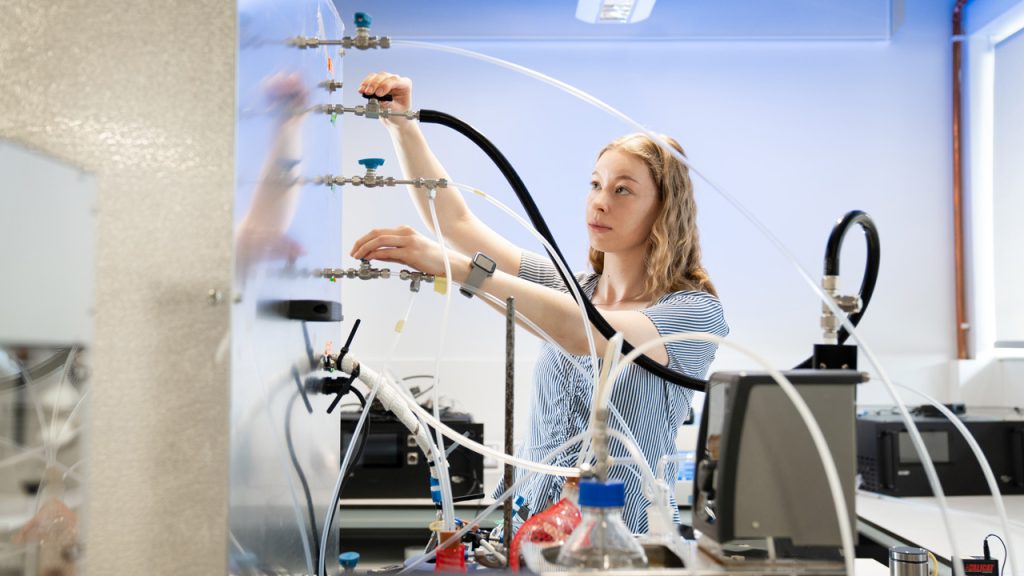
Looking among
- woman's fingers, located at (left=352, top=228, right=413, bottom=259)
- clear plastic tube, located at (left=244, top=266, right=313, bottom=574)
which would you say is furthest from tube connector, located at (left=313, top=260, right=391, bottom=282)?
clear plastic tube, located at (left=244, top=266, right=313, bottom=574)

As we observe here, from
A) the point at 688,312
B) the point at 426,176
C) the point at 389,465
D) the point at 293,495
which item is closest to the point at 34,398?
the point at 293,495

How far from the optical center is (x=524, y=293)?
1303 millimetres

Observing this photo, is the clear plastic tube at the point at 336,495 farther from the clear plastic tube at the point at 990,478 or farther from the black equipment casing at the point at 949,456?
the black equipment casing at the point at 949,456

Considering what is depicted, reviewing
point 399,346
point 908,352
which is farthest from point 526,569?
point 908,352

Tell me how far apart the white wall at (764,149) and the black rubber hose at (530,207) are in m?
2.06

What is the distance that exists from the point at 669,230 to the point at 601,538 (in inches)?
43.9

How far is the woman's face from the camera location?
1757 millimetres

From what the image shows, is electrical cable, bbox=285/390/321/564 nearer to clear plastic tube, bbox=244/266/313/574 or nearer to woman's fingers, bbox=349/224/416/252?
clear plastic tube, bbox=244/266/313/574

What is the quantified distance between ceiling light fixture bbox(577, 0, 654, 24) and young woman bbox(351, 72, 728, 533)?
1.33 m

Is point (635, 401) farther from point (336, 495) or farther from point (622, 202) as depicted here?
point (336, 495)

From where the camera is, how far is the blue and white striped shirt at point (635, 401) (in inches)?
60.4

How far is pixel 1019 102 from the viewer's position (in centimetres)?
305

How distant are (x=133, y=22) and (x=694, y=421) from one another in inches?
106

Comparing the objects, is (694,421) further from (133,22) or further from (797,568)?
(133,22)
